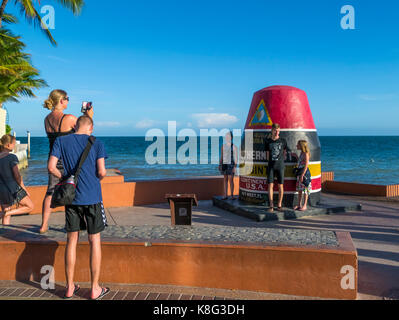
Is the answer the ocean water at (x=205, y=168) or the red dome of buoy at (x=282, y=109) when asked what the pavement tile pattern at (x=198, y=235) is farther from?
the ocean water at (x=205, y=168)

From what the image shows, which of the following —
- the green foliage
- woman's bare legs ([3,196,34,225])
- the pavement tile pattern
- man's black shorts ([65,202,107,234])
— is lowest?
the pavement tile pattern

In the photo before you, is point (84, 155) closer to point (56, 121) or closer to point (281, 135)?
point (56, 121)

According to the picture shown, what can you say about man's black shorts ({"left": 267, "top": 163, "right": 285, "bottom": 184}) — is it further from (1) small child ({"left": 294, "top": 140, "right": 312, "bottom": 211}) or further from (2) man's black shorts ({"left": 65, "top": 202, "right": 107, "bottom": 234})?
(2) man's black shorts ({"left": 65, "top": 202, "right": 107, "bottom": 234})

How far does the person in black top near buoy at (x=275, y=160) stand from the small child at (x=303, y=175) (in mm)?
447

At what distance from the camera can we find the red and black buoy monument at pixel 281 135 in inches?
342

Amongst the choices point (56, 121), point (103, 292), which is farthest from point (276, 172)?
point (103, 292)

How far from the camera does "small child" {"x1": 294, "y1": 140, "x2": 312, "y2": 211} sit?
8.23 metres

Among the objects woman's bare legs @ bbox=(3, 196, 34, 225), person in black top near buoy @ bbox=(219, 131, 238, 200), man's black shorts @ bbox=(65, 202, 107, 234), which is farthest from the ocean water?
man's black shorts @ bbox=(65, 202, 107, 234)

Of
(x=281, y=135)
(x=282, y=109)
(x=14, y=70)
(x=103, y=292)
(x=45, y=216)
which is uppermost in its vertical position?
(x=14, y=70)

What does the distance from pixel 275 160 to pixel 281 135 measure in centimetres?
87

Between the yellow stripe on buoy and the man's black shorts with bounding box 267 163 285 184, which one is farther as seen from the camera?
the yellow stripe on buoy

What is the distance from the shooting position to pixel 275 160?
815cm

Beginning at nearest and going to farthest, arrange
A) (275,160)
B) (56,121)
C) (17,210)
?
1. (56,121)
2. (17,210)
3. (275,160)

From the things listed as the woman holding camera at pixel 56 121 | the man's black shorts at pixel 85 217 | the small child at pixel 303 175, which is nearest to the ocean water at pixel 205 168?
the small child at pixel 303 175
